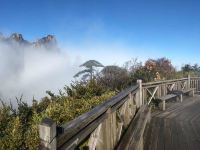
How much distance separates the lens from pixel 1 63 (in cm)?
11844

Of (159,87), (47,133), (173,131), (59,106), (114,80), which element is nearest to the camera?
(47,133)

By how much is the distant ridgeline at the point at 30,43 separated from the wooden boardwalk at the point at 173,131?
12483 cm

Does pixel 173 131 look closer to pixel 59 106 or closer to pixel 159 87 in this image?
pixel 59 106

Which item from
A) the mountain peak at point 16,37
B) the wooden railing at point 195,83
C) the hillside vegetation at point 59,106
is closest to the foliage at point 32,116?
the hillside vegetation at point 59,106

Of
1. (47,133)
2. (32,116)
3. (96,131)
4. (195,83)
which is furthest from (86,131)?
(195,83)

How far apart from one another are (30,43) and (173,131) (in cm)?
13088

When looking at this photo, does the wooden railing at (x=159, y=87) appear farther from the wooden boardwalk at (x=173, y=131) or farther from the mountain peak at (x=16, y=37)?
the mountain peak at (x=16, y=37)

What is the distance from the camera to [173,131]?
6418 mm

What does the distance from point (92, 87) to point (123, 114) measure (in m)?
3.12

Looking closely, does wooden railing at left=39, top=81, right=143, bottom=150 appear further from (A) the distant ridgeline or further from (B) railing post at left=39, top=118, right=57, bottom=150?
(A) the distant ridgeline

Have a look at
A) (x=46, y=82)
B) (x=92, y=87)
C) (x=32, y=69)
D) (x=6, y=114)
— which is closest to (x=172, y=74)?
(x=92, y=87)

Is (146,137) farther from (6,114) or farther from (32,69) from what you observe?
A: (32,69)

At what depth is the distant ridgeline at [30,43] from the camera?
406 ft

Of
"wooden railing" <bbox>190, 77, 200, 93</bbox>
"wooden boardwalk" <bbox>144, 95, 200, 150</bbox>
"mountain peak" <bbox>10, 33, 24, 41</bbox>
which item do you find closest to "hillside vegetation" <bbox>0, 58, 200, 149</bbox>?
"wooden railing" <bbox>190, 77, 200, 93</bbox>
